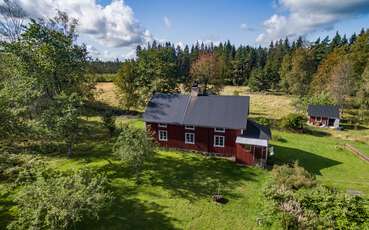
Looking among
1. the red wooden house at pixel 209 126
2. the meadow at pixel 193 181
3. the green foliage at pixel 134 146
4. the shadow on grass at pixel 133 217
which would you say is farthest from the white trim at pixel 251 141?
the shadow on grass at pixel 133 217

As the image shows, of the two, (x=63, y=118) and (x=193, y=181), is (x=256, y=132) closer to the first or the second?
(x=193, y=181)

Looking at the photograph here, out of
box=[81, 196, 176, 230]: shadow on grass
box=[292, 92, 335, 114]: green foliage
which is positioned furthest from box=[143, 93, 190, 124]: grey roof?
box=[292, 92, 335, 114]: green foliage

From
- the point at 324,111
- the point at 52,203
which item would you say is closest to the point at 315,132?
the point at 324,111

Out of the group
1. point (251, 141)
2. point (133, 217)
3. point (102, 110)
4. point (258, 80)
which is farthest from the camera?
point (258, 80)

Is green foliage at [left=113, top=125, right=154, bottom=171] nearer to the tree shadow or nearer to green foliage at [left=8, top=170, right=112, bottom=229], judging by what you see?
green foliage at [left=8, top=170, right=112, bottom=229]

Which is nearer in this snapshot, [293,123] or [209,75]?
[293,123]

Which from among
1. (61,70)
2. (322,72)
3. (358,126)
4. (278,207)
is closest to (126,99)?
(61,70)

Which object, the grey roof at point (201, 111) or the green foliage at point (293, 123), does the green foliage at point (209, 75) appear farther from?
the grey roof at point (201, 111)

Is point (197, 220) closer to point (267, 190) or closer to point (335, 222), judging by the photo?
point (267, 190)
